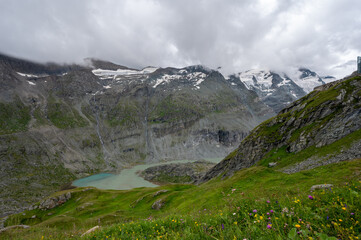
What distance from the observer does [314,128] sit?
55.3 meters

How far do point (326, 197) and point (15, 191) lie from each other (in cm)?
22046

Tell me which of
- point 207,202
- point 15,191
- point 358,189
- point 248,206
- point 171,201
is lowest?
point 15,191

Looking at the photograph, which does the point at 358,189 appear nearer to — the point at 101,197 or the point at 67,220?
the point at 67,220

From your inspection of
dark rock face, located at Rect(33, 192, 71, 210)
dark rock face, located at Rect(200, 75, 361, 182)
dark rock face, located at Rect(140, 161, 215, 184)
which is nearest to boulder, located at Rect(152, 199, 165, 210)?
dark rock face, located at Rect(200, 75, 361, 182)

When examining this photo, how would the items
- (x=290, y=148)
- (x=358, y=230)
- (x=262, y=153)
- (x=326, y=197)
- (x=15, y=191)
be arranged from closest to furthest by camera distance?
(x=358, y=230) < (x=326, y=197) < (x=290, y=148) < (x=262, y=153) < (x=15, y=191)

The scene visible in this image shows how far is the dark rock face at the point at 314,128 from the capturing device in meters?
46.2

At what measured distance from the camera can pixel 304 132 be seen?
Answer: 57312 mm

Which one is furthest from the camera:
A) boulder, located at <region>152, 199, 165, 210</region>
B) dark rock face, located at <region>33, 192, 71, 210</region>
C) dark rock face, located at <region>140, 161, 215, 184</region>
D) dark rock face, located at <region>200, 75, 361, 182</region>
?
dark rock face, located at <region>140, 161, 215, 184</region>

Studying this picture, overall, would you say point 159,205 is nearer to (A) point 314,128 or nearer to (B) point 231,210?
(B) point 231,210

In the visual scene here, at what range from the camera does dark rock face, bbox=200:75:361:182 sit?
46241 millimetres

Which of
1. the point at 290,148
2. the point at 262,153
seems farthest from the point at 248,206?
the point at 262,153

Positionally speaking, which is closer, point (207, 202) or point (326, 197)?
point (326, 197)

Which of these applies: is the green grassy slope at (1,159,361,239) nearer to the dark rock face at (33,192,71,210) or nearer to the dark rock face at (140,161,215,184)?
the dark rock face at (33,192,71,210)

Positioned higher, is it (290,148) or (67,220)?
(290,148)
